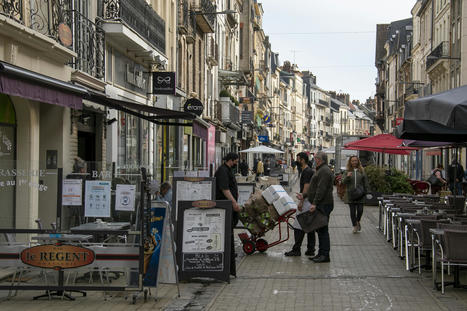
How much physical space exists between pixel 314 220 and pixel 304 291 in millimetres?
2975

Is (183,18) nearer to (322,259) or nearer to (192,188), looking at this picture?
(192,188)

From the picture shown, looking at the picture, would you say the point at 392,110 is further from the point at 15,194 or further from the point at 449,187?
the point at 15,194

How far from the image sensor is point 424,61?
179 feet

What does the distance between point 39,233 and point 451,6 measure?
3703cm

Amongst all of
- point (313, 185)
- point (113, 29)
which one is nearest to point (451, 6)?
point (113, 29)

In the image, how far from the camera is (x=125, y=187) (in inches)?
362

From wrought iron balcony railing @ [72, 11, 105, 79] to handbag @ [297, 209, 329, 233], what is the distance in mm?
5778

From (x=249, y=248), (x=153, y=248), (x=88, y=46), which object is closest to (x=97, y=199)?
(x=153, y=248)

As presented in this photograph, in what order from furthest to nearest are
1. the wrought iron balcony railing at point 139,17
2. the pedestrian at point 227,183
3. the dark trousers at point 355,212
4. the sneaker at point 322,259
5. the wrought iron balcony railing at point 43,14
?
1. the wrought iron balcony railing at point 139,17
2. the dark trousers at point 355,212
3. the sneaker at point 322,259
4. the wrought iron balcony railing at point 43,14
5. the pedestrian at point 227,183

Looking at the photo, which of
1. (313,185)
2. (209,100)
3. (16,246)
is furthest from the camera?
(209,100)

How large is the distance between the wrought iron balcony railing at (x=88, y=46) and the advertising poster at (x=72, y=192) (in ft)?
19.4

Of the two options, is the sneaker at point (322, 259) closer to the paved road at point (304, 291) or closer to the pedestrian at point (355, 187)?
the paved road at point (304, 291)

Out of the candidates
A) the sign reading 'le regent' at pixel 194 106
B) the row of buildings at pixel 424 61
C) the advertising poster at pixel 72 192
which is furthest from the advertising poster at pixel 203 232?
the sign reading 'le regent' at pixel 194 106

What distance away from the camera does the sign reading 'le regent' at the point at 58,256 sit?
8.45m
